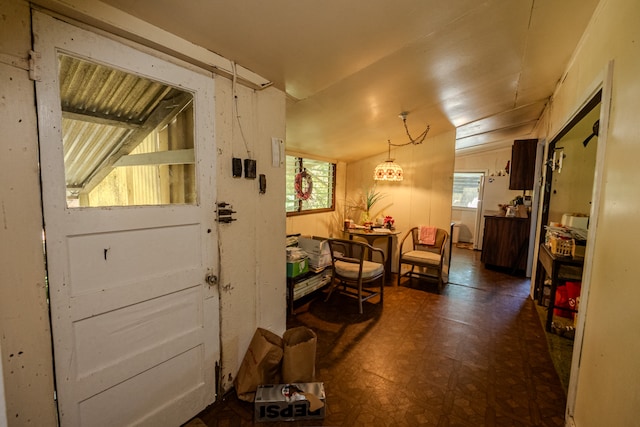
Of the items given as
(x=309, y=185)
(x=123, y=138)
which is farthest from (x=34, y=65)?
(x=309, y=185)

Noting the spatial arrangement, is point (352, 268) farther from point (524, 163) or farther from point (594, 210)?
point (524, 163)

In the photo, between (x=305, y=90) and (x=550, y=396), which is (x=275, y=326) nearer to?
(x=305, y=90)

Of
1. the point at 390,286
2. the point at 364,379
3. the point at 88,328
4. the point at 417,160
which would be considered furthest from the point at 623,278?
the point at 417,160

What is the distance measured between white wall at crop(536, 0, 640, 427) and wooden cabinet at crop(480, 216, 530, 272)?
10.7 feet

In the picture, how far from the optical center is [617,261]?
109cm

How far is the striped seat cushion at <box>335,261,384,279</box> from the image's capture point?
9.50ft

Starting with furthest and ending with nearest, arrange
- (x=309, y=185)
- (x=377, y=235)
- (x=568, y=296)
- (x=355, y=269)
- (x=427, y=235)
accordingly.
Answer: (x=427, y=235) → (x=377, y=235) → (x=309, y=185) → (x=355, y=269) → (x=568, y=296)

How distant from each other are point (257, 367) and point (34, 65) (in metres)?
1.75

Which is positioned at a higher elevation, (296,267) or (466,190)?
(466,190)

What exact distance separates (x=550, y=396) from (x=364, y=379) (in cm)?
120

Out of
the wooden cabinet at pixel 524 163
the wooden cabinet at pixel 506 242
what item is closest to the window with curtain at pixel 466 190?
the wooden cabinet at pixel 506 242

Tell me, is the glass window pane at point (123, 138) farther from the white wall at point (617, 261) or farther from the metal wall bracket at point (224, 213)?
the white wall at point (617, 261)

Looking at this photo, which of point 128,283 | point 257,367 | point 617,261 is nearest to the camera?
point 617,261

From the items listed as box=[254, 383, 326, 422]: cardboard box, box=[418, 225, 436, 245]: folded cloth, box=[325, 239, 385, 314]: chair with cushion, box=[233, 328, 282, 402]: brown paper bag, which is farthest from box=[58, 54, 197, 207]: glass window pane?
box=[418, 225, 436, 245]: folded cloth
